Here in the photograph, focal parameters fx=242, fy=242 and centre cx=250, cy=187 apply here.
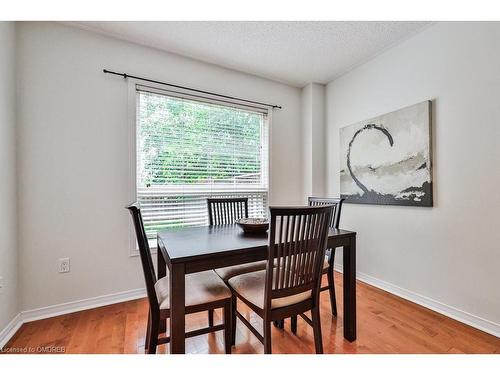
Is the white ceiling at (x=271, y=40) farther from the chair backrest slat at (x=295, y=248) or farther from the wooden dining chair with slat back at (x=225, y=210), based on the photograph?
the chair backrest slat at (x=295, y=248)

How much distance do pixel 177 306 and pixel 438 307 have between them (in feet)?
7.25

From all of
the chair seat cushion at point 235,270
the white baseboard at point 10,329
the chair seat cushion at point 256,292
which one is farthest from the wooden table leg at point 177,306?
the white baseboard at point 10,329

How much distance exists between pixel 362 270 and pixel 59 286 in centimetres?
301

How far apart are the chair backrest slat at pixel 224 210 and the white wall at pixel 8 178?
1.46 m

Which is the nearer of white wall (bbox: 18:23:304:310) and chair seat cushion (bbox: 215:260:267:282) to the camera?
chair seat cushion (bbox: 215:260:267:282)

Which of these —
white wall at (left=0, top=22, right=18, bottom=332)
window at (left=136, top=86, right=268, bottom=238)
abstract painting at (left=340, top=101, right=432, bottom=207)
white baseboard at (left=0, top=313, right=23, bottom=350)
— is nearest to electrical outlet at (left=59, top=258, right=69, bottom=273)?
white wall at (left=0, top=22, right=18, bottom=332)

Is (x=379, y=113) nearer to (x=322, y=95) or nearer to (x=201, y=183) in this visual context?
(x=322, y=95)

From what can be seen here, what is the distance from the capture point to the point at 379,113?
2.59 meters

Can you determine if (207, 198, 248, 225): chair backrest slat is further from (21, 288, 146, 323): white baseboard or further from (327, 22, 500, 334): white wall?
(327, 22, 500, 334): white wall

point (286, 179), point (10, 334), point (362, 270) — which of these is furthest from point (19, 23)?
point (362, 270)

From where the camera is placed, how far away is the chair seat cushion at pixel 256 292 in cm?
132

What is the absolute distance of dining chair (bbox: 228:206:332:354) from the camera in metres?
1.25

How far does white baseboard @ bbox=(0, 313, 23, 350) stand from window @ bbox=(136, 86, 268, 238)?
43.5 inches

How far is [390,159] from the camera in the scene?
2438mm
